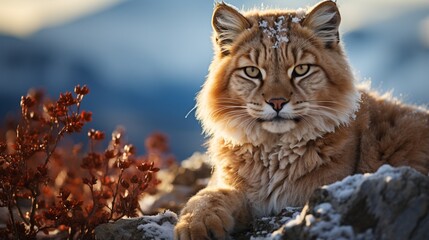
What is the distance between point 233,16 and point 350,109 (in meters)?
1.38

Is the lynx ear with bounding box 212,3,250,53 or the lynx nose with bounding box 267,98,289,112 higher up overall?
the lynx ear with bounding box 212,3,250,53

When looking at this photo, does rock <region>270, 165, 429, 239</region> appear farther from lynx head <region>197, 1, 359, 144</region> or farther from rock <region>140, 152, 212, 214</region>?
rock <region>140, 152, 212, 214</region>

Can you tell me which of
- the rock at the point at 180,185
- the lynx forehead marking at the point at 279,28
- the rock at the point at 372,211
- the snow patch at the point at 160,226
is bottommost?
the rock at the point at 180,185

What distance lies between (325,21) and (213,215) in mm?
2124

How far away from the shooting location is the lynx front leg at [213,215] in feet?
13.9

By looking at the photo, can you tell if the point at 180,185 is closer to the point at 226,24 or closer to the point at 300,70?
the point at 226,24

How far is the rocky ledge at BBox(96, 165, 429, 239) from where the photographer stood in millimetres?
3238

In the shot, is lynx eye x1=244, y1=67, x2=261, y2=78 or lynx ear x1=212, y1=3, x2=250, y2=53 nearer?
lynx eye x1=244, y1=67, x2=261, y2=78

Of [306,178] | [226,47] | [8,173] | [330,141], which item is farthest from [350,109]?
[8,173]

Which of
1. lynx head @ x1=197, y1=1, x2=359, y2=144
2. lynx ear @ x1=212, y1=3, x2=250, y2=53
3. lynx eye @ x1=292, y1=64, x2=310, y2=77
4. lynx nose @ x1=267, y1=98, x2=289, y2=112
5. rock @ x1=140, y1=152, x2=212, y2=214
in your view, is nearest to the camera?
lynx nose @ x1=267, y1=98, x2=289, y2=112

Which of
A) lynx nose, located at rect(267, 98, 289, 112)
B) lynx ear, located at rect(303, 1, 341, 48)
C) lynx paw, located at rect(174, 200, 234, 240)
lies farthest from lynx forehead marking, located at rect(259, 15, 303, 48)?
lynx paw, located at rect(174, 200, 234, 240)

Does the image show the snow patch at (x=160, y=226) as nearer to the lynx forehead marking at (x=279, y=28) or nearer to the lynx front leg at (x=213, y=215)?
the lynx front leg at (x=213, y=215)

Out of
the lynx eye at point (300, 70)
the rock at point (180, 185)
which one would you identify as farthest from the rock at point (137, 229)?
the rock at point (180, 185)

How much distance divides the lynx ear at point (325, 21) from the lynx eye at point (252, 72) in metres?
0.64
